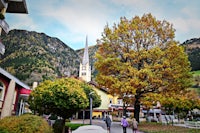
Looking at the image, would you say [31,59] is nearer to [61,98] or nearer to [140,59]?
[140,59]

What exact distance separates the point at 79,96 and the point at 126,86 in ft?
19.5

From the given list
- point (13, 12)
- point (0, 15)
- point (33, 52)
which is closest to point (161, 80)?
point (0, 15)

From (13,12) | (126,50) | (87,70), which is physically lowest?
(126,50)

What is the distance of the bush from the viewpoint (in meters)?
9.57

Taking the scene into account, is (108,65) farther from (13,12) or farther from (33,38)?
(33,38)

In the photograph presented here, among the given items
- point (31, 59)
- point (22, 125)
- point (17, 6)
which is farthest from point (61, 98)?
point (31, 59)

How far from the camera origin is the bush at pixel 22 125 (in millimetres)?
9566

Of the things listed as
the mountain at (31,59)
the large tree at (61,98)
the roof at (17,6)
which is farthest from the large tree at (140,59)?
the mountain at (31,59)

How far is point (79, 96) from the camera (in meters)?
15.8

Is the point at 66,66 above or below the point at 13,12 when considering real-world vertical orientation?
above

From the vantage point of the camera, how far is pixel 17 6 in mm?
22188

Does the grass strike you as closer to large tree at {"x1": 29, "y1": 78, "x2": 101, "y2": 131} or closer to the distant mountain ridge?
large tree at {"x1": 29, "y1": 78, "x2": 101, "y2": 131}

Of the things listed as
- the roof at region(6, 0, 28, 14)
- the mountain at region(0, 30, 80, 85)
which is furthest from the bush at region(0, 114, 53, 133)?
the mountain at region(0, 30, 80, 85)

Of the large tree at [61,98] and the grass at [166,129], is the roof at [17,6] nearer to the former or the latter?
the large tree at [61,98]
